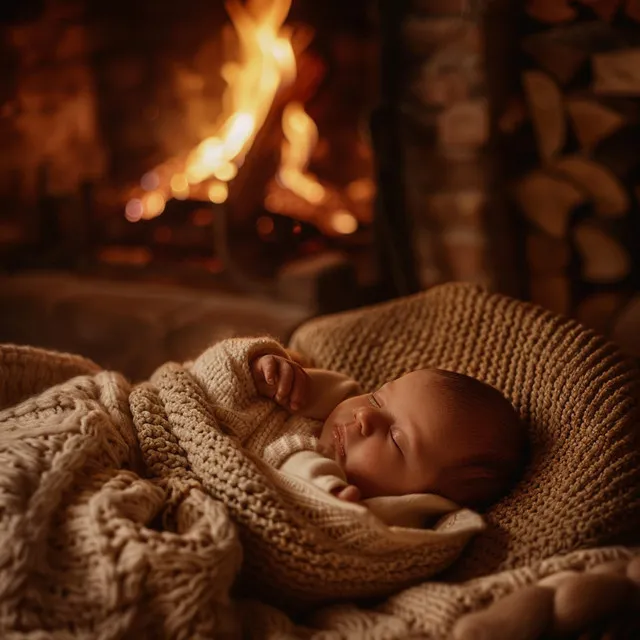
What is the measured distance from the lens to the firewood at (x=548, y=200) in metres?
1.84

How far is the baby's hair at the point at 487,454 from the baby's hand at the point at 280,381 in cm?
19

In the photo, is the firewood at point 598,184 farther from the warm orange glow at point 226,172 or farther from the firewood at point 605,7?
the warm orange glow at point 226,172

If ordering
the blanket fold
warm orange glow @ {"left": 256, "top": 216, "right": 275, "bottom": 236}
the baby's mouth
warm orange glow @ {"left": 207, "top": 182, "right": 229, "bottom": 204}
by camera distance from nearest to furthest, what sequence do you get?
the blanket fold → the baby's mouth → warm orange glow @ {"left": 207, "top": 182, "right": 229, "bottom": 204} → warm orange glow @ {"left": 256, "top": 216, "right": 275, "bottom": 236}

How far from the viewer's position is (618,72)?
1703mm

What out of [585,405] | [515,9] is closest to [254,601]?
[585,405]

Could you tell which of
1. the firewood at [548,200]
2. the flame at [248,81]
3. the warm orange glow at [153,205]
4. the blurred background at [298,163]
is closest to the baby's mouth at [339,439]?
the blurred background at [298,163]

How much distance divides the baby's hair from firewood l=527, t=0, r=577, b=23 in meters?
1.09

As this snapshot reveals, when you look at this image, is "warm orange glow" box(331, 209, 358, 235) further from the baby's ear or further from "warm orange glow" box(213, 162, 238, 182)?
the baby's ear

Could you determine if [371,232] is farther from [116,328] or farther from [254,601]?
[254,601]

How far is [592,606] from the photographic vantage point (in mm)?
789

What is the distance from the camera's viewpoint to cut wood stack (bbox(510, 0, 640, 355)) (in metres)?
1.72

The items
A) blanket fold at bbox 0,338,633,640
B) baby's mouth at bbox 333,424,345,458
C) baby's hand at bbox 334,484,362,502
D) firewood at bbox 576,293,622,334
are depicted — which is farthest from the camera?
firewood at bbox 576,293,622,334

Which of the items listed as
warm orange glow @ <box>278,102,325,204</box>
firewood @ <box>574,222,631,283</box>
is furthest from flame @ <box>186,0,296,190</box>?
firewood @ <box>574,222,631,283</box>

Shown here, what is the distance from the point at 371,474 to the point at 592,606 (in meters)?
0.29
